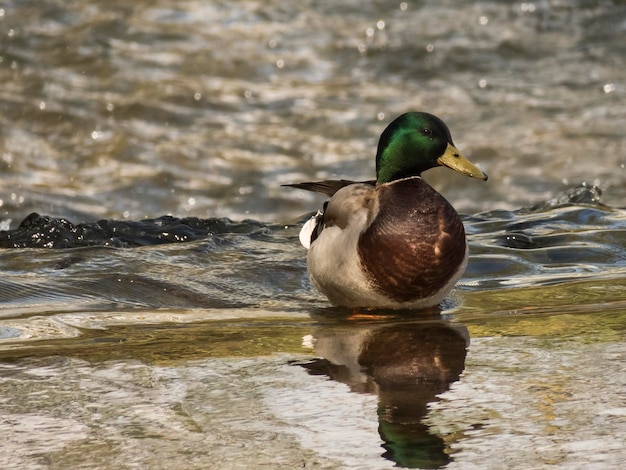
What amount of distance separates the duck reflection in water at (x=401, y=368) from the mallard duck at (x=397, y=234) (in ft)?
0.76

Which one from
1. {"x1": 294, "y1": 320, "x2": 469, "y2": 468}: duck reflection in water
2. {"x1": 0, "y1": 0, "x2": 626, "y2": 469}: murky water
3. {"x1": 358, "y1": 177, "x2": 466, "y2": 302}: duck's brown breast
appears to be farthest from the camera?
{"x1": 358, "y1": 177, "x2": 466, "y2": 302}: duck's brown breast

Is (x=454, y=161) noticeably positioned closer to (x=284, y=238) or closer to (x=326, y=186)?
(x=326, y=186)

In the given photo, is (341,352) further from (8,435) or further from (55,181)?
(55,181)

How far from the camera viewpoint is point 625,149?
11.0m

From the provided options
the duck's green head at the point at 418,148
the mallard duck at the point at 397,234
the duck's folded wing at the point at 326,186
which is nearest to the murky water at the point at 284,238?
the mallard duck at the point at 397,234

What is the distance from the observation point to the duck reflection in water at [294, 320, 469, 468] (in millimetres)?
3000

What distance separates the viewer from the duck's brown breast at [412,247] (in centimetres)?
489

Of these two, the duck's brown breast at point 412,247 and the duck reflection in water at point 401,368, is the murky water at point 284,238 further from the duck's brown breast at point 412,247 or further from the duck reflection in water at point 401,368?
the duck's brown breast at point 412,247

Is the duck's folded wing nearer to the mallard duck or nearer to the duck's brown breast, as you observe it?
the mallard duck

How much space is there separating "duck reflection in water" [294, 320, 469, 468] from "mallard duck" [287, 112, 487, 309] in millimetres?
233

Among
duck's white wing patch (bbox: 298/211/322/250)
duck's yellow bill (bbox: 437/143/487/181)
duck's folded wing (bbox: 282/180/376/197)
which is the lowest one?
duck's white wing patch (bbox: 298/211/322/250)

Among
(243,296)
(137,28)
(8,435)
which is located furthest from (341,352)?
(137,28)

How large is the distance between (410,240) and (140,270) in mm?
1752

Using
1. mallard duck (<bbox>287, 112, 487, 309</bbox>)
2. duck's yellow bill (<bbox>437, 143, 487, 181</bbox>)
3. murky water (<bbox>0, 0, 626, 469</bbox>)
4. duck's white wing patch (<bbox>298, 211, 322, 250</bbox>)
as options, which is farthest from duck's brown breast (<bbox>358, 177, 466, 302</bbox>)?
duck's white wing patch (<bbox>298, 211, 322, 250</bbox>)
